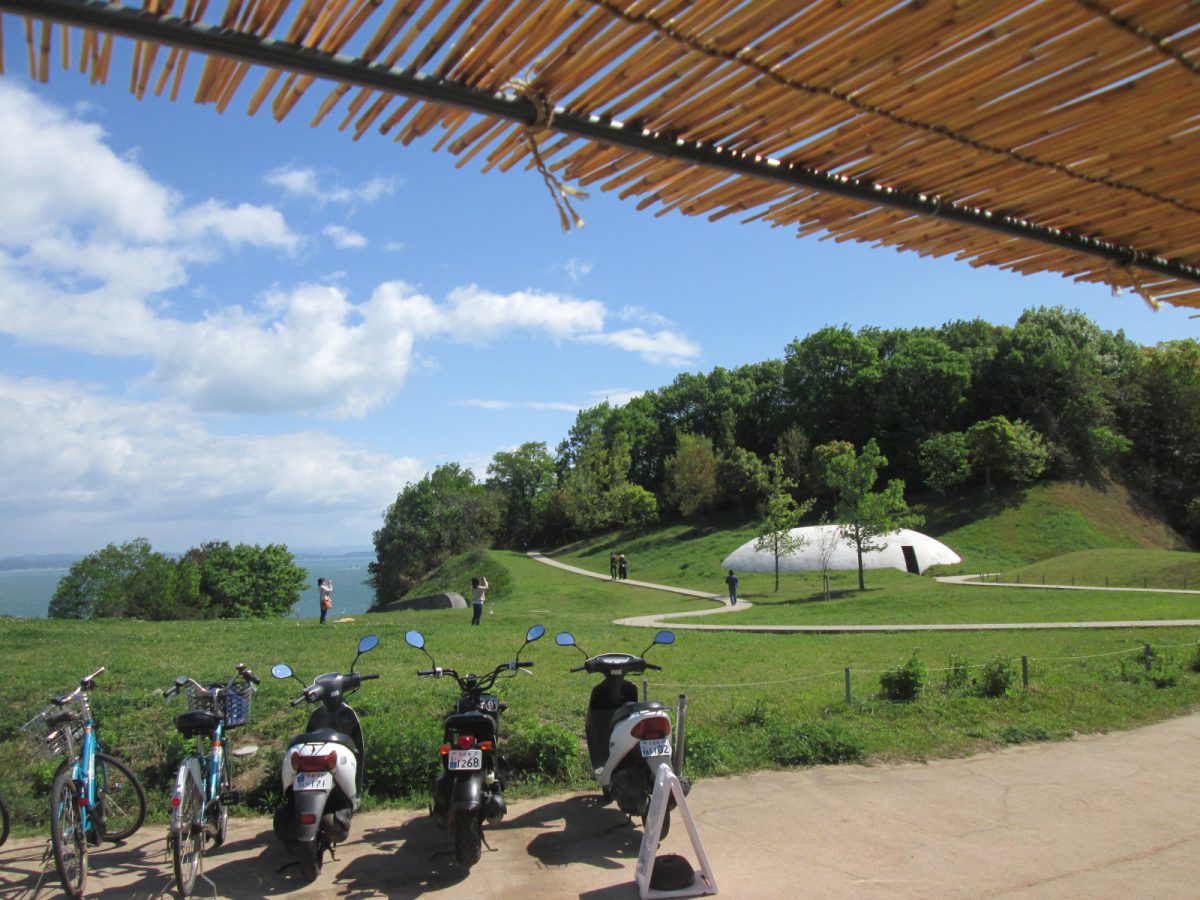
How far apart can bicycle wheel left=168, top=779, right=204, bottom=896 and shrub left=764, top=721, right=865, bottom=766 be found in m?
5.05

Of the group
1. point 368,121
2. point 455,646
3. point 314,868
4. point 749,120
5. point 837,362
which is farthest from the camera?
point 837,362

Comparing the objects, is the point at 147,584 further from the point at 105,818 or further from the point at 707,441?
the point at 105,818

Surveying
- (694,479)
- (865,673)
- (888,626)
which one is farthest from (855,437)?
(865,673)

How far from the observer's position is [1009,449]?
2216 inches

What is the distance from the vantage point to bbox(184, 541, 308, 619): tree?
65.8 m

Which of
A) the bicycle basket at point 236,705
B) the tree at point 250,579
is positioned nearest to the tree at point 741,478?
the tree at point 250,579

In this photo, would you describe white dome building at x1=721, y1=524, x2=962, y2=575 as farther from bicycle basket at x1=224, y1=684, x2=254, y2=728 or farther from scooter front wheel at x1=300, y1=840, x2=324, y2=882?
scooter front wheel at x1=300, y1=840, x2=324, y2=882

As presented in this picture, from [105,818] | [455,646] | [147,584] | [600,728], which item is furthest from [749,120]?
[147,584]

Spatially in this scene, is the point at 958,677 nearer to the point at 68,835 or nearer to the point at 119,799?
the point at 119,799

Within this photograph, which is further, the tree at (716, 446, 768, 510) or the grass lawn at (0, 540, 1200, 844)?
the tree at (716, 446, 768, 510)

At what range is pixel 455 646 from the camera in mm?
15297

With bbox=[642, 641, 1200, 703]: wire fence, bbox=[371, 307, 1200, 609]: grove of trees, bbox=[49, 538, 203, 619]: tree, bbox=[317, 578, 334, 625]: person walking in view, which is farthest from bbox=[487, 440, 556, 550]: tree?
bbox=[642, 641, 1200, 703]: wire fence

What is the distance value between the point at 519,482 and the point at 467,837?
89159mm

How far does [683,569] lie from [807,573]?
33.8ft
